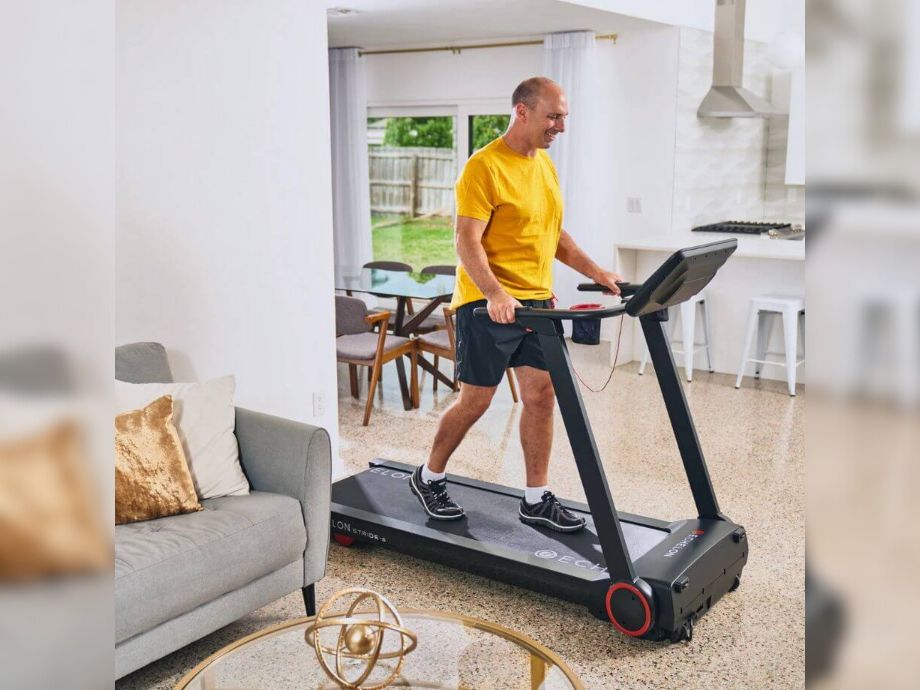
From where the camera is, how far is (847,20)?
0.78 feet

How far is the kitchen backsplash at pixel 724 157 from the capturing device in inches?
285

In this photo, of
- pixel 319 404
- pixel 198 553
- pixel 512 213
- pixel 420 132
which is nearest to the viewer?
pixel 198 553

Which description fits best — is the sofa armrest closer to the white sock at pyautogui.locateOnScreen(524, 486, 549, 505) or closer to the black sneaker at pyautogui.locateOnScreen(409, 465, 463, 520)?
the black sneaker at pyautogui.locateOnScreen(409, 465, 463, 520)

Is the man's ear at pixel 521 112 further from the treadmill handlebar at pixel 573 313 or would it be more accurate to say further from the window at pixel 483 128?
the window at pixel 483 128

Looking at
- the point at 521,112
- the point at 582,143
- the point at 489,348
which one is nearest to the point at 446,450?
the point at 489,348

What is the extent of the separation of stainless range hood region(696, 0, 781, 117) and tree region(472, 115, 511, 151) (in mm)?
1763

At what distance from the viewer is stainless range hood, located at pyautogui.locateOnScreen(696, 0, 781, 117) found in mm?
7055

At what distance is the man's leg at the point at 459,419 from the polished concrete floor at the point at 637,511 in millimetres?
389

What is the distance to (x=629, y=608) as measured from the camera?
273cm

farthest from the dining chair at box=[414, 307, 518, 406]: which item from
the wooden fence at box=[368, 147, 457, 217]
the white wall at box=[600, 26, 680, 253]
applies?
the wooden fence at box=[368, 147, 457, 217]

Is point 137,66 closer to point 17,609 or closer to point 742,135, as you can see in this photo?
point 17,609

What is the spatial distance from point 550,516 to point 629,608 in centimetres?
61

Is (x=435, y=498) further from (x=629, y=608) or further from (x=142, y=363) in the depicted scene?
(x=142, y=363)

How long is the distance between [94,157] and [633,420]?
5.04 m
